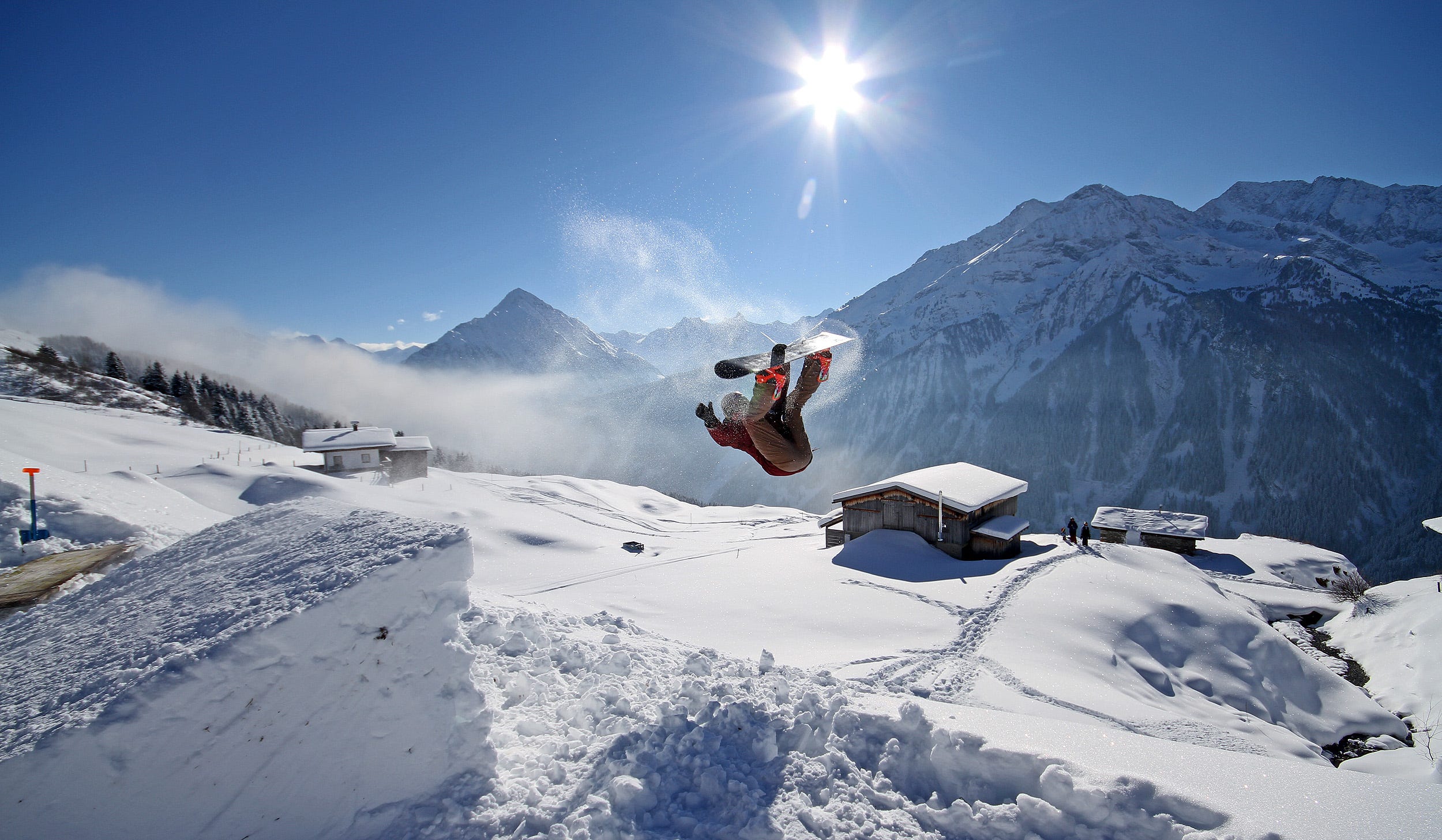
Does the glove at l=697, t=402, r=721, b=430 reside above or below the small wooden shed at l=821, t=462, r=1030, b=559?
above

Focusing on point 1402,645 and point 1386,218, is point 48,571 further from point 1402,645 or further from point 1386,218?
point 1386,218

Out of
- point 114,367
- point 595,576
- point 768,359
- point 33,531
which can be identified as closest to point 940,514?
point 595,576

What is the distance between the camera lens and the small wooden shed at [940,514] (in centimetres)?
2589

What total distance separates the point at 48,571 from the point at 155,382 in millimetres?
102896

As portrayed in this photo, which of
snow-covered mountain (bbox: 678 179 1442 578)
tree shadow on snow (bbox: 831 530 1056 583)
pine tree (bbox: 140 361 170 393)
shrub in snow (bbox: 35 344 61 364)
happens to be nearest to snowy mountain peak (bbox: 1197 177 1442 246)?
snow-covered mountain (bbox: 678 179 1442 578)

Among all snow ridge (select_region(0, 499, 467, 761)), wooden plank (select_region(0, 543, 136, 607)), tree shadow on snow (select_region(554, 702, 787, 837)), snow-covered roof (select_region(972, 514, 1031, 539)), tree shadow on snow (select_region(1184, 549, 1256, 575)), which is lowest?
tree shadow on snow (select_region(1184, 549, 1256, 575))

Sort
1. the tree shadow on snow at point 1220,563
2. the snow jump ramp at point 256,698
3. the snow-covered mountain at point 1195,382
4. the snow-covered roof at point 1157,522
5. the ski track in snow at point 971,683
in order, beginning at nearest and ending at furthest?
the snow jump ramp at point 256,698
the ski track in snow at point 971,683
the tree shadow on snow at point 1220,563
the snow-covered roof at point 1157,522
the snow-covered mountain at point 1195,382

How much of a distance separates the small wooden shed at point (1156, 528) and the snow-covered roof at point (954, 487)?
13641 mm

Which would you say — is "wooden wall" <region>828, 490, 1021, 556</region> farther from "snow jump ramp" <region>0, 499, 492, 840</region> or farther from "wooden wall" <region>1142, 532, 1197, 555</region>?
"snow jump ramp" <region>0, 499, 492, 840</region>

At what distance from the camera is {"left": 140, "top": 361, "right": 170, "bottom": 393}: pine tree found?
260 feet

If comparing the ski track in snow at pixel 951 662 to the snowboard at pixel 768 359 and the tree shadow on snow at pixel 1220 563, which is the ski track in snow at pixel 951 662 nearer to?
the snowboard at pixel 768 359

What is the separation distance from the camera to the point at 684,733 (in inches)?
232

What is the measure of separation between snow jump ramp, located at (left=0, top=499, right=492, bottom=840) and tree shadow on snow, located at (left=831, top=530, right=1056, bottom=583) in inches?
739

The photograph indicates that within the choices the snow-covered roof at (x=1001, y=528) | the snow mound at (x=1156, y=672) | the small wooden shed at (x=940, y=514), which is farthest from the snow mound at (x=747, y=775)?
the snow-covered roof at (x=1001, y=528)
